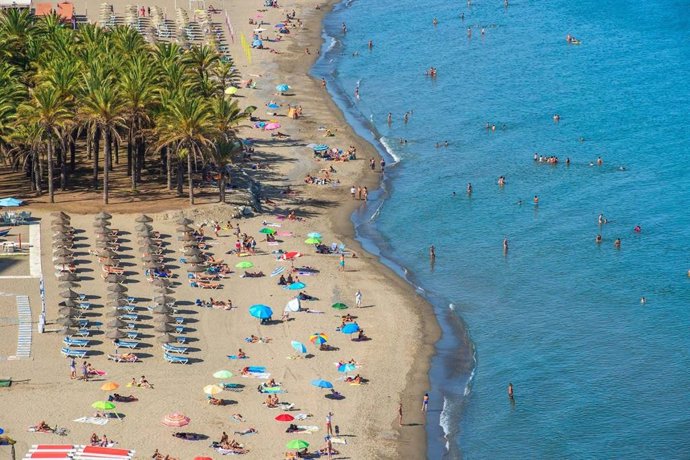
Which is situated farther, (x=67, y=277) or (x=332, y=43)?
(x=332, y=43)

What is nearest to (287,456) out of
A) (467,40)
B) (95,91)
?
(95,91)

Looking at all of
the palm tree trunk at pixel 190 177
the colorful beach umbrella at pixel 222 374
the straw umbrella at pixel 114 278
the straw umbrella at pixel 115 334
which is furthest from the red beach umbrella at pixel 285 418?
the palm tree trunk at pixel 190 177

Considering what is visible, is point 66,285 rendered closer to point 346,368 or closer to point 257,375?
point 257,375

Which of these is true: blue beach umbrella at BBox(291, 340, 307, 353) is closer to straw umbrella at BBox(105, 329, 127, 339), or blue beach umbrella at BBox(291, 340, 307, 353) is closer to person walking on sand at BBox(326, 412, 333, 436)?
person walking on sand at BBox(326, 412, 333, 436)

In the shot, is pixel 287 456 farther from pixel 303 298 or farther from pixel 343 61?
pixel 343 61

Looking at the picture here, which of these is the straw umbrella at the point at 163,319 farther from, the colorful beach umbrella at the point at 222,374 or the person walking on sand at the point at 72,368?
the colorful beach umbrella at the point at 222,374

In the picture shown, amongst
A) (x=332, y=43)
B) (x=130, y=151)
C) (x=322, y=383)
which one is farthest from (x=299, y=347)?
(x=332, y=43)
